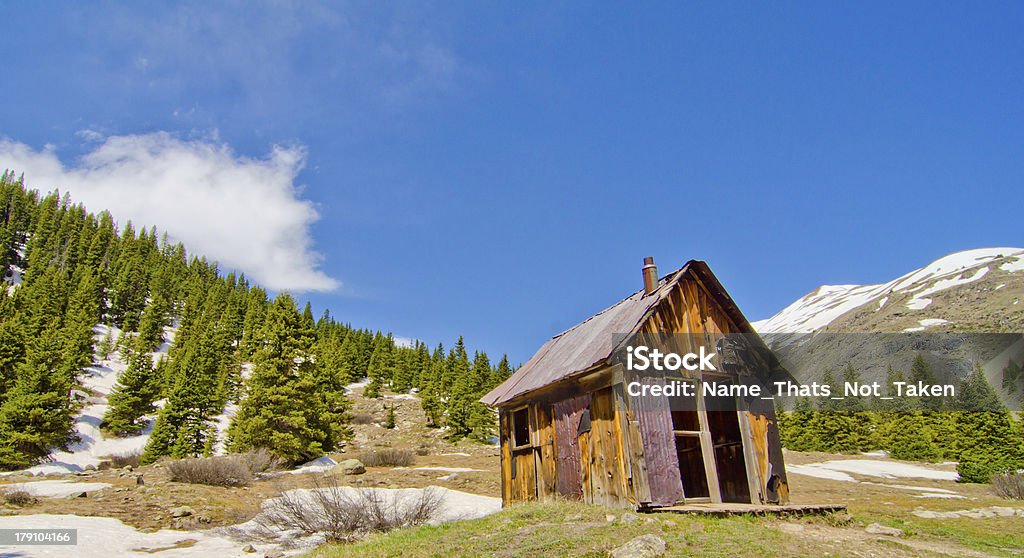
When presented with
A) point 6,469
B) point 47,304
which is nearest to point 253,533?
point 6,469

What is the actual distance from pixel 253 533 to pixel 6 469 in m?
28.0

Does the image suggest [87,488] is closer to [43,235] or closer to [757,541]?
[757,541]

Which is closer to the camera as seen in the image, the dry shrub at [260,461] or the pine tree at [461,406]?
the dry shrub at [260,461]

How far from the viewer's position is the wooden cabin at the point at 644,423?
12.1m

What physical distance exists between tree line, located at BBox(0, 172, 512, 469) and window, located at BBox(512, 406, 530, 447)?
17916 mm

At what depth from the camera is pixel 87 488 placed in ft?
61.6

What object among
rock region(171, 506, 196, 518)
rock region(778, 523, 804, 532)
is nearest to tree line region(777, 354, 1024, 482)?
rock region(778, 523, 804, 532)

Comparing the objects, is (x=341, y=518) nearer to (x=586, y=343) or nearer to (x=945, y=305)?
(x=586, y=343)

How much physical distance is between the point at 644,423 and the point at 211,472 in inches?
735

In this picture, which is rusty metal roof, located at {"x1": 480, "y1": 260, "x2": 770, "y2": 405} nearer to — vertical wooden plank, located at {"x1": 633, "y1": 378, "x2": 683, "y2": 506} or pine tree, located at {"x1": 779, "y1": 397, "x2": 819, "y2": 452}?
vertical wooden plank, located at {"x1": 633, "y1": 378, "x2": 683, "y2": 506}

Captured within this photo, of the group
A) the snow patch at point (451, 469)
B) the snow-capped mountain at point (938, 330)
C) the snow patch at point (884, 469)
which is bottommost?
the snow patch at point (884, 469)

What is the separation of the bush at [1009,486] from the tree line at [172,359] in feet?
114

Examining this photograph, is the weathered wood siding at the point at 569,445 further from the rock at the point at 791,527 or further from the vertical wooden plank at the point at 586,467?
the rock at the point at 791,527

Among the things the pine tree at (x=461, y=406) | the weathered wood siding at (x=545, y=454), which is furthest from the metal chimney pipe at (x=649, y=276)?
the pine tree at (x=461, y=406)
